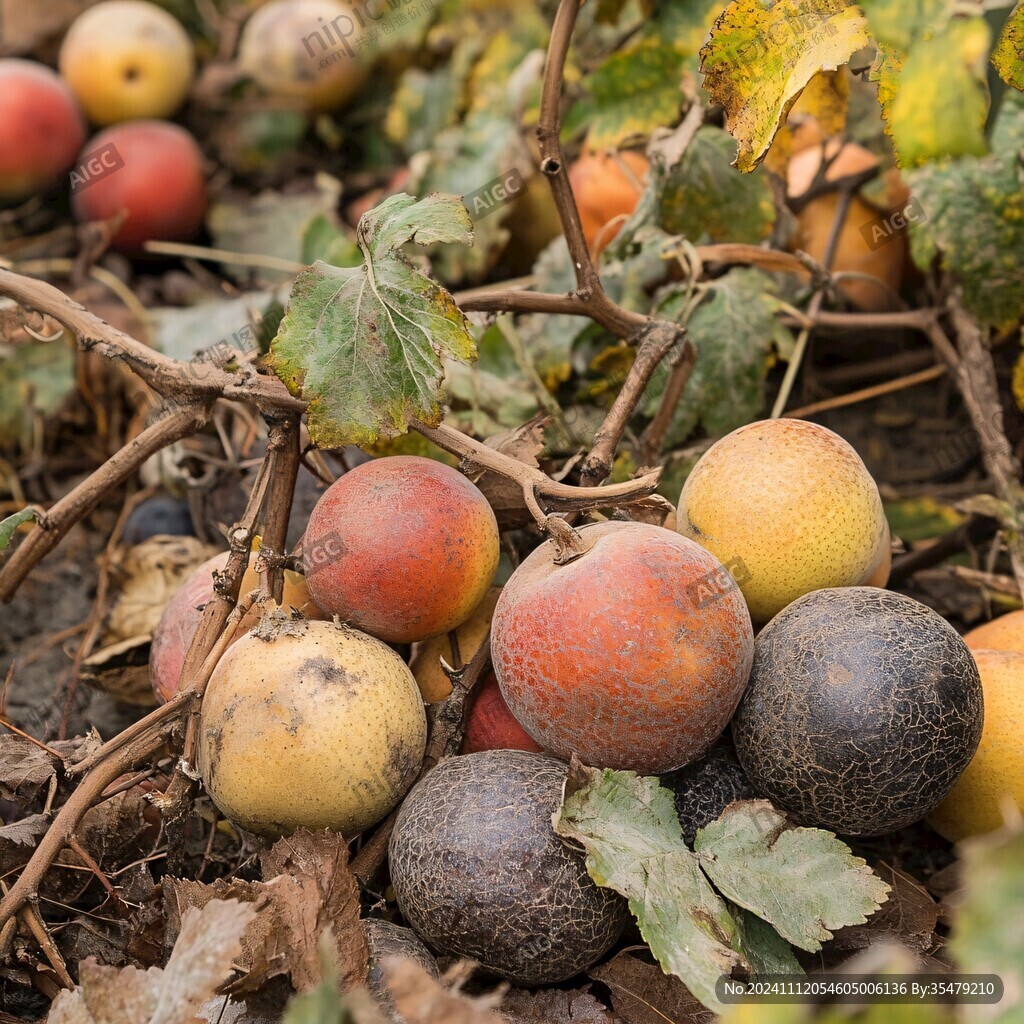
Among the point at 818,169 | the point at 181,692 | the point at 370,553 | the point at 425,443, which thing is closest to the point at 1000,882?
the point at 370,553

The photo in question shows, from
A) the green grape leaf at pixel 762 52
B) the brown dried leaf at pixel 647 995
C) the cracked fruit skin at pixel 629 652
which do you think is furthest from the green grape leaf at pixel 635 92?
the brown dried leaf at pixel 647 995

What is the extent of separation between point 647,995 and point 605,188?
1842 mm

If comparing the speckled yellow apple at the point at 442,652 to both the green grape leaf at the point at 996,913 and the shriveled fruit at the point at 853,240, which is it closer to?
the green grape leaf at the point at 996,913

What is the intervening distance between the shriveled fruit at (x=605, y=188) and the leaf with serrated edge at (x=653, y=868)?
1.49m

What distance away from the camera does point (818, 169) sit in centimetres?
225

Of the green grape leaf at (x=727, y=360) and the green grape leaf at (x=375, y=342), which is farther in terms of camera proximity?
the green grape leaf at (x=727, y=360)

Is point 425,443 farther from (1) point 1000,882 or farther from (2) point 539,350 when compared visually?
(1) point 1000,882

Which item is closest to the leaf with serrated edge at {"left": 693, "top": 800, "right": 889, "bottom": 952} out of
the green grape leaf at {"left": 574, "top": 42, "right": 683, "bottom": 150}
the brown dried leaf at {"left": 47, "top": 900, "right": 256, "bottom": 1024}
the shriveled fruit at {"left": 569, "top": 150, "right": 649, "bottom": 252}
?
the brown dried leaf at {"left": 47, "top": 900, "right": 256, "bottom": 1024}

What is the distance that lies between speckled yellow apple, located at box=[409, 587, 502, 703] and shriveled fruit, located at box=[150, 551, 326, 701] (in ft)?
0.58

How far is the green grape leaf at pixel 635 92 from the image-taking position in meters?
2.40

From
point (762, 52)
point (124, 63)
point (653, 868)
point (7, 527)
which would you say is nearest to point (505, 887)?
point (653, 868)

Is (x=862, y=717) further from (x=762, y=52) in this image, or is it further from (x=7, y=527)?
(x=7, y=527)

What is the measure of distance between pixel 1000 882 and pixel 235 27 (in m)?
3.77

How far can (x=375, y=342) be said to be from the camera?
144 cm
